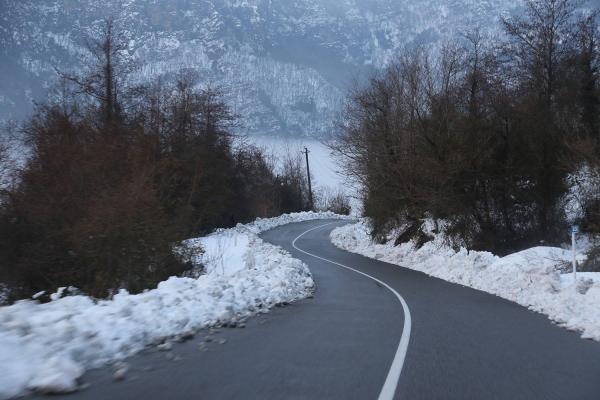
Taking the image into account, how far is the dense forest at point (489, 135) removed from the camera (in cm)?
2552

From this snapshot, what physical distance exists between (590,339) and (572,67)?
2459 cm

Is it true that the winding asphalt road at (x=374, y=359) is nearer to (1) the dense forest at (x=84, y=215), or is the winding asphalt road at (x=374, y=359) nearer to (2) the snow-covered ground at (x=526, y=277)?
(2) the snow-covered ground at (x=526, y=277)

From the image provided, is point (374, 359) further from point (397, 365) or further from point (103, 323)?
point (103, 323)

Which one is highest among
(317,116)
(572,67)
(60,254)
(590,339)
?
(317,116)

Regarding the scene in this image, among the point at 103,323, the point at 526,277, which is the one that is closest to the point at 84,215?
the point at 103,323

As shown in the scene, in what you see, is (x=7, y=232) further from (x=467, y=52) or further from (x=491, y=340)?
(x=467, y=52)

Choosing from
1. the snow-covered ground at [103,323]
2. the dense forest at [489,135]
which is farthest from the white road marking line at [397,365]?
the dense forest at [489,135]

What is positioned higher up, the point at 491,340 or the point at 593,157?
the point at 593,157

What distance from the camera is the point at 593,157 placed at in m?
19.8

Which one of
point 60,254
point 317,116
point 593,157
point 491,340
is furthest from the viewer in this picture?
point 317,116

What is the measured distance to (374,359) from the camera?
7262 mm

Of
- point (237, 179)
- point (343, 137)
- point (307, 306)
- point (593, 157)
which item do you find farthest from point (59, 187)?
point (237, 179)

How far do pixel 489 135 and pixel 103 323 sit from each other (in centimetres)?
2121

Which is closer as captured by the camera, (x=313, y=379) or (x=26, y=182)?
(x=313, y=379)
